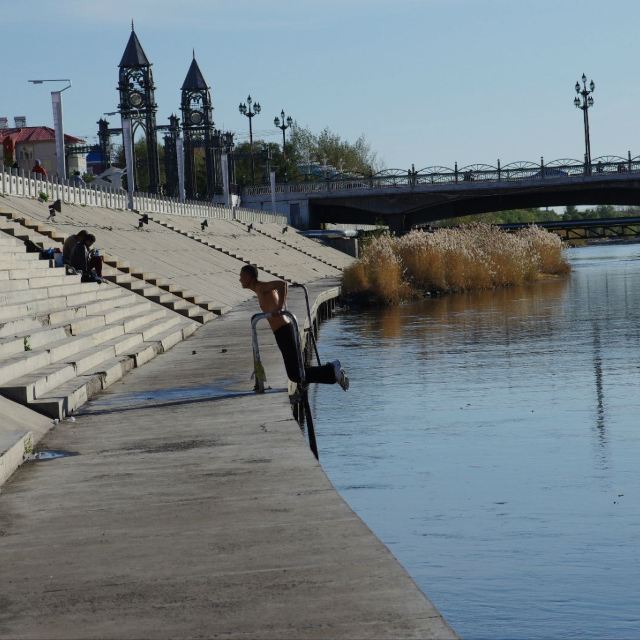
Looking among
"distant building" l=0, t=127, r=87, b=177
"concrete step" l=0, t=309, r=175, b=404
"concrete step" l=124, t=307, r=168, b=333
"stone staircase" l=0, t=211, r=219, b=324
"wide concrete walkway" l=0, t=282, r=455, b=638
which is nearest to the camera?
"wide concrete walkway" l=0, t=282, r=455, b=638

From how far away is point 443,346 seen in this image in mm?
30016

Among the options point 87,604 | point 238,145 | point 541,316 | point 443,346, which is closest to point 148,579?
point 87,604

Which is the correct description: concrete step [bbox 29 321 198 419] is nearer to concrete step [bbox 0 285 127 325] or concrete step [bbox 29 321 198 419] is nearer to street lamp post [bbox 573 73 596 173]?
concrete step [bbox 0 285 127 325]

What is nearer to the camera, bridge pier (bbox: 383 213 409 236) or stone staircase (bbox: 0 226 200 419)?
stone staircase (bbox: 0 226 200 419)

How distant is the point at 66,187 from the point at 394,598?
4218cm

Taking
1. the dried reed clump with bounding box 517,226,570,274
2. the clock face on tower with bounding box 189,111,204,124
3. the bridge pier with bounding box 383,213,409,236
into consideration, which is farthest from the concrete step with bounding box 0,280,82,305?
the clock face on tower with bounding box 189,111,204,124

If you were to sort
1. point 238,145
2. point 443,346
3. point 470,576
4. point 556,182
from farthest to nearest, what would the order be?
point 238,145, point 556,182, point 443,346, point 470,576

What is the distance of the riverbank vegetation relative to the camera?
4828 cm

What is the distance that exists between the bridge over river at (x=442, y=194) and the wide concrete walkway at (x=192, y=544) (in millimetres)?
Answer: 83091

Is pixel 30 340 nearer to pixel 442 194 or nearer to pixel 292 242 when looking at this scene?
pixel 292 242

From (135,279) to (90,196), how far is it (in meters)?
20.3

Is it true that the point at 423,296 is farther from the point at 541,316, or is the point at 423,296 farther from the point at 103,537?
the point at 103,537

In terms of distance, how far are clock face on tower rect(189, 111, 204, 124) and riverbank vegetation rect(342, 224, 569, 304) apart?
47329 millimetres

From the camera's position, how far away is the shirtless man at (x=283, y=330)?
14.3 meters
